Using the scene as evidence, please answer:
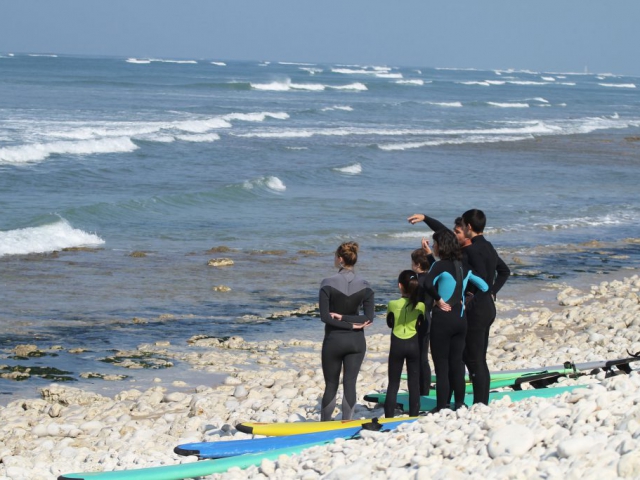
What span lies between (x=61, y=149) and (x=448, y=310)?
92.6ft

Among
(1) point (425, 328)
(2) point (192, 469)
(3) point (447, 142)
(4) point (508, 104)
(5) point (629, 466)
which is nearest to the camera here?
(5) point (629, 466)

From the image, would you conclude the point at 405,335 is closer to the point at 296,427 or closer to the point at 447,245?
the point at 447,245

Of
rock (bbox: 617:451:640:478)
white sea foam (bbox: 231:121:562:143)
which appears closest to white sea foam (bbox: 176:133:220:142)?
white sea foam (bbox: 231:121:562:143)

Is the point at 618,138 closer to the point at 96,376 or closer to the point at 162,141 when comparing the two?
the point at 162,141

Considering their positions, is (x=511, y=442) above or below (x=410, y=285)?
below

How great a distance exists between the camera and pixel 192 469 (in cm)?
704

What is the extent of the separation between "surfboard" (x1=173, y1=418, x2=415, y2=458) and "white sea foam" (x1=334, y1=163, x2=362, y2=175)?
79.2 feet

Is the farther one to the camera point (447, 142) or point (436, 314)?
point (447, 142)

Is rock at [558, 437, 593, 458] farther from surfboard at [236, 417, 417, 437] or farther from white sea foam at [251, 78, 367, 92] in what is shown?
white sea foam at [251, 78, 367, 92]

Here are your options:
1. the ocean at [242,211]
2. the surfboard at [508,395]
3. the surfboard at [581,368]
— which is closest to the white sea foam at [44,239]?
the ocean at [242,211]

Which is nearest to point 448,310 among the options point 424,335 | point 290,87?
point 424,335

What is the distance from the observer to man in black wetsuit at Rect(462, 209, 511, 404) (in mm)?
7695

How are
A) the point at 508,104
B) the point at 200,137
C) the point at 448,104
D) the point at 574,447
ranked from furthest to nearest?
the point at 508,104 < the point at 448,104 < the point at 200,137 < the point at 574,447

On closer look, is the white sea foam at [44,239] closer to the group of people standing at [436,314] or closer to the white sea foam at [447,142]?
the group of people standing at [436,314]
